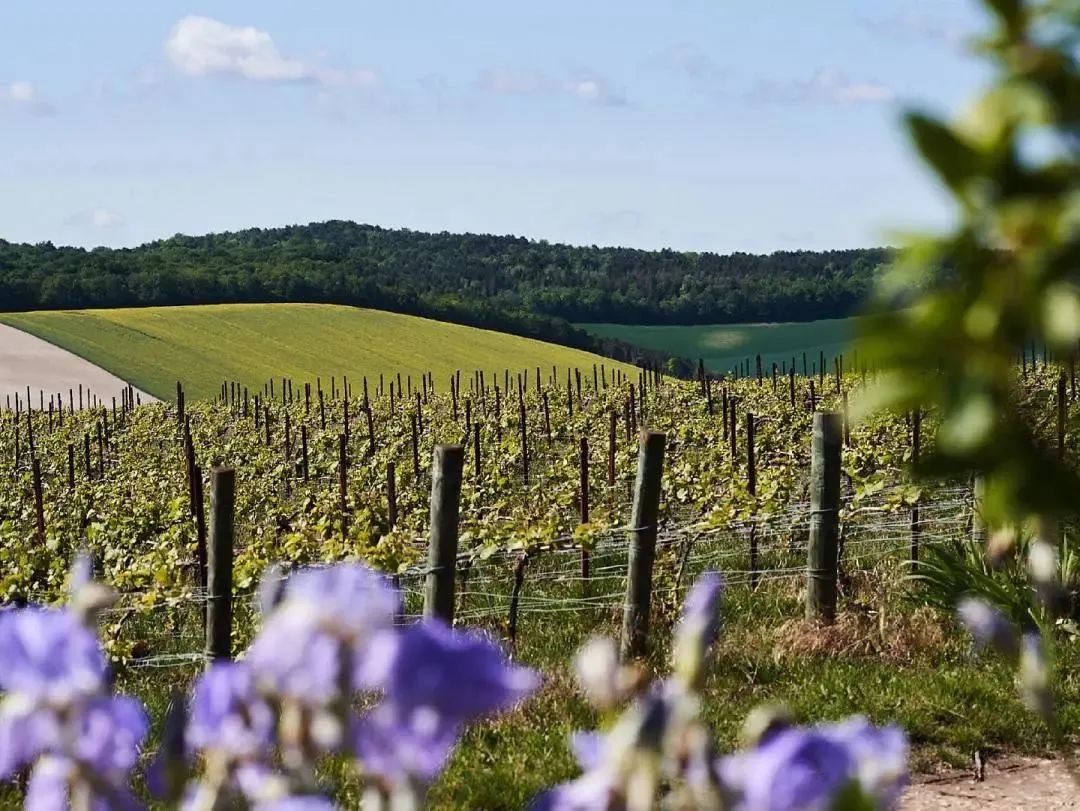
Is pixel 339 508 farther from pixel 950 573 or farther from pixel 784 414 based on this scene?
pixel 784 414

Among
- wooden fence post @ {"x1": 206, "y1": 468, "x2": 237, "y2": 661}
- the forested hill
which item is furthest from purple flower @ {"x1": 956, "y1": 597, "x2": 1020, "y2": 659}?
the forested hill

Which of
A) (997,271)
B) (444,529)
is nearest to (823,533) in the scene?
(444,529)

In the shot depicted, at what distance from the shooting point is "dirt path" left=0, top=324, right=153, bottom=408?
171 ft

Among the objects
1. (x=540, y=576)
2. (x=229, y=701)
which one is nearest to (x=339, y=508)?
(x=540, y=576)

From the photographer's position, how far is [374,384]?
62094 millimetres

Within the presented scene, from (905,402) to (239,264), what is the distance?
102 meters

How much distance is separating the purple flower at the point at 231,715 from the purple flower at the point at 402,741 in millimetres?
Result: 116

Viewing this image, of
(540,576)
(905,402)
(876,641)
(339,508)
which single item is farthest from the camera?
(339,508)

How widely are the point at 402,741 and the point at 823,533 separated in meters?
7.26

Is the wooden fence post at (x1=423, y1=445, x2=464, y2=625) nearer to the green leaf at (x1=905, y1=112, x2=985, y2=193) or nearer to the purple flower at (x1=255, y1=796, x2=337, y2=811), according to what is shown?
the purple flower at (x1=255, y1=796, x2=337, y2=811)

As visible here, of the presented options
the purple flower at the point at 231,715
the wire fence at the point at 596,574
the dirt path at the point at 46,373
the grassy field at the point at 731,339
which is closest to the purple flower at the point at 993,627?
the purple flower at the point at 231,715

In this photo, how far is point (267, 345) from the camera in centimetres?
6800

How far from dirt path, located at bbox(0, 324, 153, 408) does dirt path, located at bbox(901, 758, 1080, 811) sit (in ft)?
160

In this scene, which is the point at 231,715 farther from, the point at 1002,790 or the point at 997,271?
the point at 1002,790
